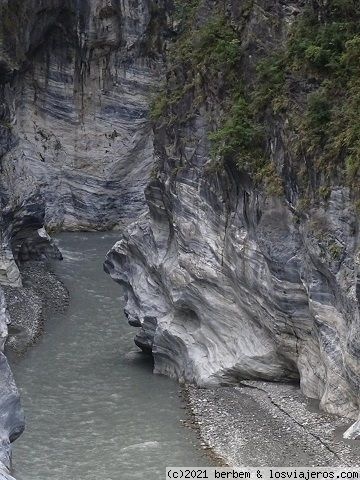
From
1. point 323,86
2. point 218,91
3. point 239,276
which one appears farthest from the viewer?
point 218,91

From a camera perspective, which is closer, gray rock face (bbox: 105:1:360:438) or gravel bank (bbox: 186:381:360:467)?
gravel bank (bbox: 186:381:360:467)

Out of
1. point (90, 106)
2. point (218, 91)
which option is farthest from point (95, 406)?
point (90, 106)

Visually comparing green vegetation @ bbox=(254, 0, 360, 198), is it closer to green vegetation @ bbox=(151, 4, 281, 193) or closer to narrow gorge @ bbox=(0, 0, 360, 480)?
narrow gorge @ bbox=(0, 0, 360, 480)

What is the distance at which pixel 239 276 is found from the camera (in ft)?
77.8

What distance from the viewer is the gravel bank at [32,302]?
30430 mm

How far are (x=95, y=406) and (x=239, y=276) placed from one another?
18.2 ft

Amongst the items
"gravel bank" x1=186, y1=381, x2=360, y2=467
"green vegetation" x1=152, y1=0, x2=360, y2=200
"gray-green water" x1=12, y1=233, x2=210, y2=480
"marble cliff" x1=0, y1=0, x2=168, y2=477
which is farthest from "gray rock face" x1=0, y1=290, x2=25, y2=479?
"marble cliff" x1=0, y1=0, x2=168, y2=477

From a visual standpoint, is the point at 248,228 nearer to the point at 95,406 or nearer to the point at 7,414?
the point at 95,406

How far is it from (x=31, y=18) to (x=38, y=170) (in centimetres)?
863

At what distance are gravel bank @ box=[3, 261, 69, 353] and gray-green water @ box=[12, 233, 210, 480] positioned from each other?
50 centimetres

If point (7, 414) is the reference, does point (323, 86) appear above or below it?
above

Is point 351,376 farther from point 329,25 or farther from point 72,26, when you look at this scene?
point 72,26

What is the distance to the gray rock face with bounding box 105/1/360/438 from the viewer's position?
65.9 feet

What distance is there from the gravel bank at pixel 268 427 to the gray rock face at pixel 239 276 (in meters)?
0.50
